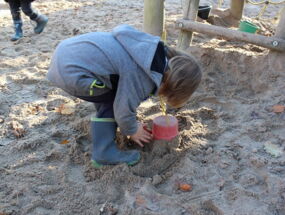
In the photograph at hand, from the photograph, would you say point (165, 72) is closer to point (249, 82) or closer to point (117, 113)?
point (117, 113)

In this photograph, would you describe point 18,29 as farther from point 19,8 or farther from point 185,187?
point 185,187

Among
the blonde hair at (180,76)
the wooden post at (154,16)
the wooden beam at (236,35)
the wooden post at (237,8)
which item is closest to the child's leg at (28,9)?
the wooden post at (154,16)

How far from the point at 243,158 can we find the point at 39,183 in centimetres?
111

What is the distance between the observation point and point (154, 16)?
3361 mm

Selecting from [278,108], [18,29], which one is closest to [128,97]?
[278,108]

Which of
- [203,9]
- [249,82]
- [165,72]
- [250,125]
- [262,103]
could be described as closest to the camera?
[165,72]

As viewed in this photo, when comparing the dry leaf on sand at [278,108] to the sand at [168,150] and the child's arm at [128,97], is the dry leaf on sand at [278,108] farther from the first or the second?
the child's arm at [128,97]

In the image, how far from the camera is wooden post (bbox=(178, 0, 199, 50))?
2996 mm

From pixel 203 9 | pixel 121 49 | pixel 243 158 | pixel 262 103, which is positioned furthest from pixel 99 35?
pixel 203 9

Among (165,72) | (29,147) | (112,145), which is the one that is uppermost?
(165,72)

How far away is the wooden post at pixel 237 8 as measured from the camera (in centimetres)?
416

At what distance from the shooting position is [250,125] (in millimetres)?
2219

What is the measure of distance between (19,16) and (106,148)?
259 centimetres

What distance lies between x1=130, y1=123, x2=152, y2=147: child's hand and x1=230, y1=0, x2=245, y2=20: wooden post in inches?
109
